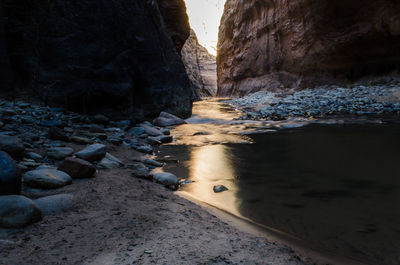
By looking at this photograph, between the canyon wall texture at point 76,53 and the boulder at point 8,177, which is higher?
the canyon wall texture at point 76,53

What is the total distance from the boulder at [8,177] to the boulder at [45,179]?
0.75 ft

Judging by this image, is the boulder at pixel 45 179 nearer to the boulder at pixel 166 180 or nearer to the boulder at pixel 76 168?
the boulder at pixel 76 168

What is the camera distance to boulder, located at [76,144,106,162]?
2.22 m

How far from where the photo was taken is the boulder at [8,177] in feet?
3.89

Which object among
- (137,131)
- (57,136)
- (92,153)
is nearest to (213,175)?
(92,153)

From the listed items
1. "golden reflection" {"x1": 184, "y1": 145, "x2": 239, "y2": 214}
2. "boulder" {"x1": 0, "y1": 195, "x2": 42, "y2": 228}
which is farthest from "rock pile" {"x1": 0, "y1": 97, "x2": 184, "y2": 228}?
"golden reflection" {"x1": 184, "y1": 145, "x2": 239, "y2": 214}

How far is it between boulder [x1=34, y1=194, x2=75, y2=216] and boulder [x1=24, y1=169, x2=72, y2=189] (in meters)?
0.27

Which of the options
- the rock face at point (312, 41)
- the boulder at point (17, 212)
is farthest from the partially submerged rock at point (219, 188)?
the rock face at point (312, 41)

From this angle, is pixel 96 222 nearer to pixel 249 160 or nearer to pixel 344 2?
pixel 249 160

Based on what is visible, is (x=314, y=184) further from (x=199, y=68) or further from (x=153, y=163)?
(x=199, y=68)

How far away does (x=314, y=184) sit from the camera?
1.98 metres

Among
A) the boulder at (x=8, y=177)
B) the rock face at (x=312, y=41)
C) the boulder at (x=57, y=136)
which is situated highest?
the rock face at (x=312, y=41)

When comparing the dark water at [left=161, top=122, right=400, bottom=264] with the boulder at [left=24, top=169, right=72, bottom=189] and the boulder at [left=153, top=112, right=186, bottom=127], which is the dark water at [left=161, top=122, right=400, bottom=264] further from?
the boulder at [left=153, top=112, right=186, bottom=127]

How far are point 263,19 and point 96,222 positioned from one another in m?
20.8
